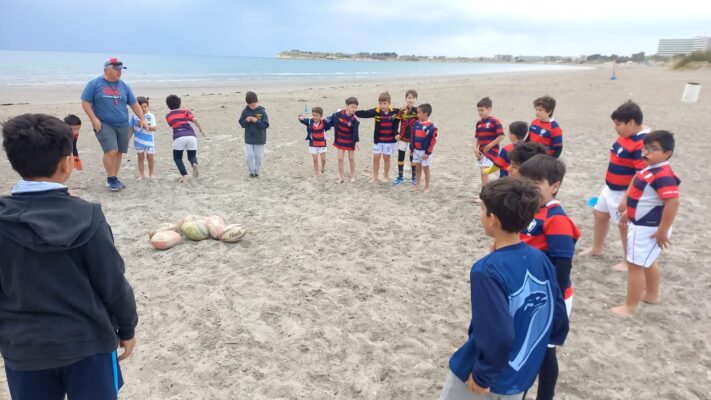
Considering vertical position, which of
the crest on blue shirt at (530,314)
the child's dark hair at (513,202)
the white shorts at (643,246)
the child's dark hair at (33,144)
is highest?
the child's dark hair at (33,144)

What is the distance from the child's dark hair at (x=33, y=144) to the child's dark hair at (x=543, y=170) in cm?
267

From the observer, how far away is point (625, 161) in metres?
4.68

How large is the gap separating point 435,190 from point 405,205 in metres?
1.10

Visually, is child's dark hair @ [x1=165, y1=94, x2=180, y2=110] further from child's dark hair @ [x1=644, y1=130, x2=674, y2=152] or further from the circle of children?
child's dark hair @ [x1=644, y1=130, x2=674, y2=152]

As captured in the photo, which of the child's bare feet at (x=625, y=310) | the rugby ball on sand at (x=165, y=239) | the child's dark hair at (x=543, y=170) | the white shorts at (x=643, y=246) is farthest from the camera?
the rugby ball on sand at (x=165, y=239)

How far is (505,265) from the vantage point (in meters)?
2.01

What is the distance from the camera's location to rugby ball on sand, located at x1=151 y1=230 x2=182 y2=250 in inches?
215

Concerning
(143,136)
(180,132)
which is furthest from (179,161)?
(143,136)

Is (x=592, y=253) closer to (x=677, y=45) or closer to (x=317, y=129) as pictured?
(x=317, y=129)

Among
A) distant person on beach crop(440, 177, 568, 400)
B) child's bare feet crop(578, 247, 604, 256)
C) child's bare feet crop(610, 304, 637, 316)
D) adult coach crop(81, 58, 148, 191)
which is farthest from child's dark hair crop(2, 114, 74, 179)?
adult coach crop(81, 58, 148, 191)

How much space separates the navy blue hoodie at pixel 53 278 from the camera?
72.4 inches

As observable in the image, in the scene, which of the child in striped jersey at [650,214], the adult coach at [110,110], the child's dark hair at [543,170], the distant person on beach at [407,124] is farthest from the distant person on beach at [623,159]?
the adult coach at [110,110]

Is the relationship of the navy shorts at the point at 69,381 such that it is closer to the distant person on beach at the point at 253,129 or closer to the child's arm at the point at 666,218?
the child's arm at the point at 666,218

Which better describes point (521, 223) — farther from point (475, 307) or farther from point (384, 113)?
point (384, 113)
